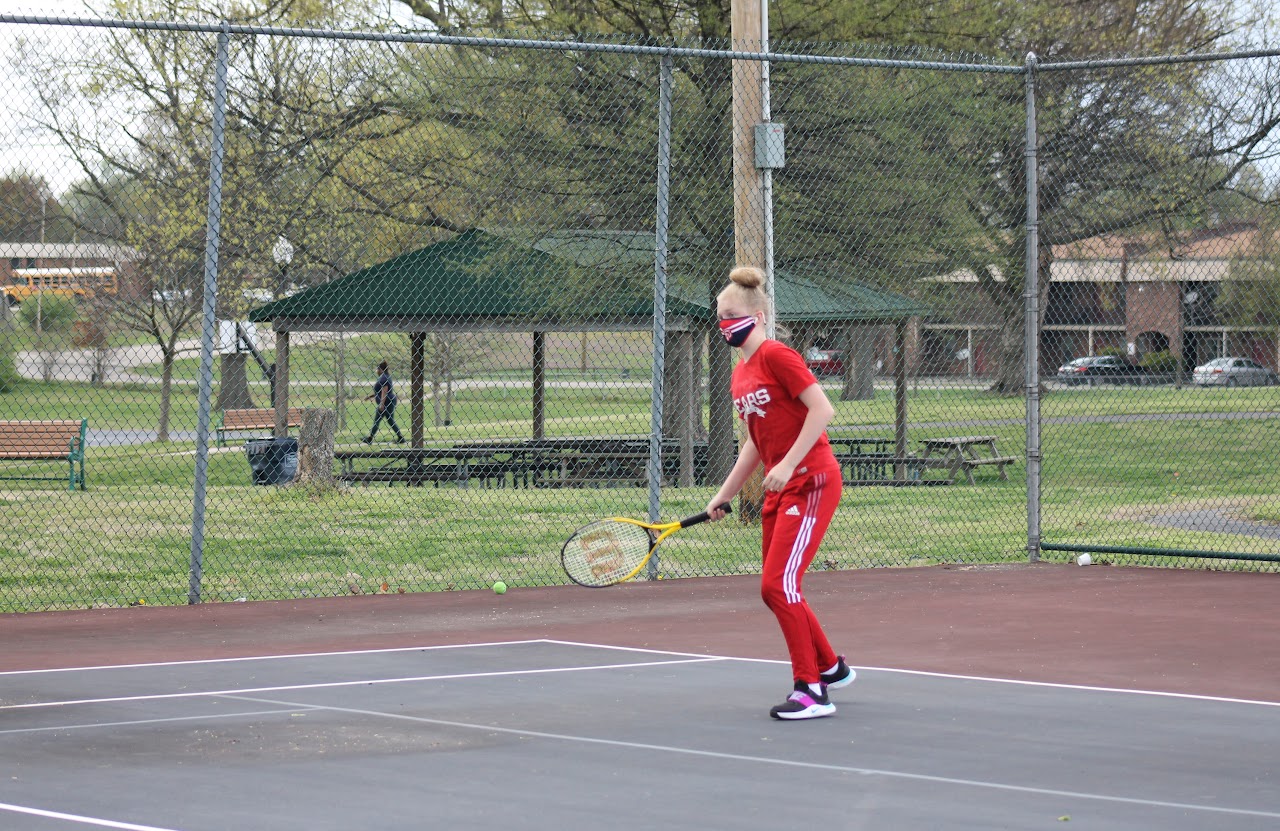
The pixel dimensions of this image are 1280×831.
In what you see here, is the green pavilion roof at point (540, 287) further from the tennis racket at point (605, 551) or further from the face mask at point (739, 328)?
the face mask at point (739, 328)

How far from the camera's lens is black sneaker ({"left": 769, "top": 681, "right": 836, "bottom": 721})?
6215mm

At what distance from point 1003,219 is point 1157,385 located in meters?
3.06

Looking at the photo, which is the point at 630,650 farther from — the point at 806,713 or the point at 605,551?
the point at 806,713

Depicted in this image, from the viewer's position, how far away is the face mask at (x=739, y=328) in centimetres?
648

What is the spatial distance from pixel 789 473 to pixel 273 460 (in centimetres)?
1245

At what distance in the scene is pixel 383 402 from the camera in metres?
17.9

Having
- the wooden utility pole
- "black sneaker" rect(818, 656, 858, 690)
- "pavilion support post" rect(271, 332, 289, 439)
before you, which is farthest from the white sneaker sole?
"pavilion support post" rect(271, 332, 289, 439)

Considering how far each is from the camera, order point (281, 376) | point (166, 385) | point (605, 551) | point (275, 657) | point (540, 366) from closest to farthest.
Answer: point (605, 551) < point (275, 657) < point (166, 385) < point (281, 376) < point (540, 366)

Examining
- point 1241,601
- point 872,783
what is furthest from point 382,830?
point 1241,601

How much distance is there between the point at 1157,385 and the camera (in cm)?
1178

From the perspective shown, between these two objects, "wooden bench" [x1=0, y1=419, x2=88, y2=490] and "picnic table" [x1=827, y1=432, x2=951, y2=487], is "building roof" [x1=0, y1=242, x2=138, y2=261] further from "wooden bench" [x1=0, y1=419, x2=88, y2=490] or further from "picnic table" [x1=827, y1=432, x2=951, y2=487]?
"picnic table" [x1=827, y1=432, x2=951, y2=487]

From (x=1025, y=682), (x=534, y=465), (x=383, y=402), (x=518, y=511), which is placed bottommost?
(x=1025, y=682)

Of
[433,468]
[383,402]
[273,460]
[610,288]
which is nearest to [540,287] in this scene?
[610,288]

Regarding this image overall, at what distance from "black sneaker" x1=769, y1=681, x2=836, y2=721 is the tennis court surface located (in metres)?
0.13
